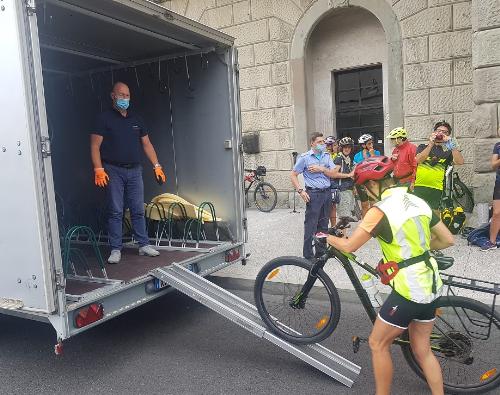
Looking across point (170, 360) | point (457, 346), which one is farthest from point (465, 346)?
point (170, 360)

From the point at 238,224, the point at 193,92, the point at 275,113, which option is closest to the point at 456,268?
the point at 238,224

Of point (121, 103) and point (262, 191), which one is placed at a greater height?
point (121, 103)

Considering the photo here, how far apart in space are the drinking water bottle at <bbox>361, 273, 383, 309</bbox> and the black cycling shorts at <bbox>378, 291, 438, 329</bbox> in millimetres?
608

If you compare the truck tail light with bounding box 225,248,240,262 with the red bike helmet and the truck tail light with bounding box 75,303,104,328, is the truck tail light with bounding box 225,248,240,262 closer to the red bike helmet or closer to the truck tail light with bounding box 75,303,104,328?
the truck tail light with bounding box 75,303,104,328

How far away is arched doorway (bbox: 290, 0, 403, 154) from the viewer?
30.7 ft

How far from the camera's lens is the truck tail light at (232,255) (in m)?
4.93

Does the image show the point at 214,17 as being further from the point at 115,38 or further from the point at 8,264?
the point at 8,264

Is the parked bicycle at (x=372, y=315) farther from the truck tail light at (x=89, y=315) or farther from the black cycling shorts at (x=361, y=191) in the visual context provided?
the truck tail light at (x=89, y=315)

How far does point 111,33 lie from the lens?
16.1ft

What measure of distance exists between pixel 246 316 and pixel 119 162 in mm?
2280

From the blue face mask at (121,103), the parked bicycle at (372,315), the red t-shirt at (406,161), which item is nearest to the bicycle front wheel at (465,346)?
the parked bicycle at (372,315)

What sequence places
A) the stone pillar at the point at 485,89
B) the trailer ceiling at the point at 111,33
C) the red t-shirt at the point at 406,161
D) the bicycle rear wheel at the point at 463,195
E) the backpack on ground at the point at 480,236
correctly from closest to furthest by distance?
the trailer ceiling at the point at 111,33 → the red t-shirt at the point at 406,161 → the backpack on ground at the point at 480,236 → the stone pillar at the point at 485,89 → the bicycle rear wheel at the point at 463,195

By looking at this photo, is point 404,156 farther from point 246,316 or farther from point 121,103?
point 121,103

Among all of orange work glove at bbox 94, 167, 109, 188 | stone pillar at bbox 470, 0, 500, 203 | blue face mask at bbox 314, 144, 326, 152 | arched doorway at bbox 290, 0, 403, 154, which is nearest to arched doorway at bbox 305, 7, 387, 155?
arched doorway at bbox 290, 0, 403, 154
